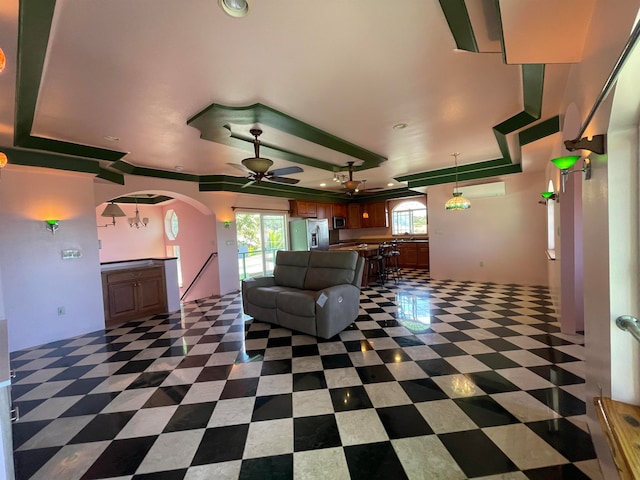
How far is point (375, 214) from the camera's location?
28.9 feet

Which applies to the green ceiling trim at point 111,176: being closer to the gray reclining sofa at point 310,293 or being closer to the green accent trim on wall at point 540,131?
the gray reclining sofa at point 310,293

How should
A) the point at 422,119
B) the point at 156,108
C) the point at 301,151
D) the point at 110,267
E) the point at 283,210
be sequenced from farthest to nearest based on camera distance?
the point at 283,210
the point at 110,267
the point at 301,151
the point at 422,119
the point at 156,108

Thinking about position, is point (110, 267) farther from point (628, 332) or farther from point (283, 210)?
point (628, 332)

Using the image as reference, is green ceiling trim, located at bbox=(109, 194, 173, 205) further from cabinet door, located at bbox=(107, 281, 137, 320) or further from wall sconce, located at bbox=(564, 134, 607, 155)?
wall sconce, located at bbox=(564, 134, 607, 155)

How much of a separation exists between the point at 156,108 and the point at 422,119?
8.99ft

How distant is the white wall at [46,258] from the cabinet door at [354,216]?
680cm

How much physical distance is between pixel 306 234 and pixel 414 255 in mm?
3472

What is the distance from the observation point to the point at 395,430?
67.1 inches

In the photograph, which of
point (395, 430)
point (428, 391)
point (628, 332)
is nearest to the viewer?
point (628, 332)

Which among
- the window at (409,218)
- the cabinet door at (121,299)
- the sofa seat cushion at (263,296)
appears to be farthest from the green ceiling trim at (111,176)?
the window at (409,218)

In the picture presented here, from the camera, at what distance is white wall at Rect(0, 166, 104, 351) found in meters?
3.23

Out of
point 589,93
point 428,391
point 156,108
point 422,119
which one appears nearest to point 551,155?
point 422,119

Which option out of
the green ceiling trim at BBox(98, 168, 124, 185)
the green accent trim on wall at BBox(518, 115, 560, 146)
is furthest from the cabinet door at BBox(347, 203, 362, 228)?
the green ceiling trim at BBox(98, 168, 124, 185)

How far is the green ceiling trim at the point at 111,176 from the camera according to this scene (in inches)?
158
